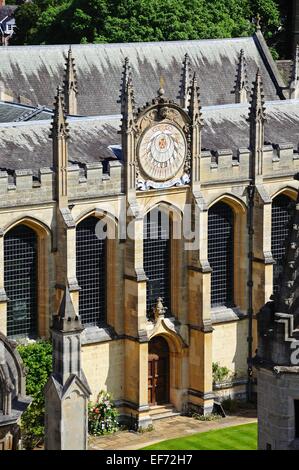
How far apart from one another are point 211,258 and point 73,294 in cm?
808

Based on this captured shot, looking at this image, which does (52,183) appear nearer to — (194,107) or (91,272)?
(91,272)

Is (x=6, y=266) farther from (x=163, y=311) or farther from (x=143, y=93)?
(x=143, y=93)

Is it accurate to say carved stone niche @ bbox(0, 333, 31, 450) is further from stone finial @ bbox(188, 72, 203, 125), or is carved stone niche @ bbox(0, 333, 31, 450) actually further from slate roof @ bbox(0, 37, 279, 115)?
slate roof @ bbox(0, 37, 279, 115)

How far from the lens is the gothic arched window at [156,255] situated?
68375mm

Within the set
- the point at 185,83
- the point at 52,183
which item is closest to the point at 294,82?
the point at 185,83

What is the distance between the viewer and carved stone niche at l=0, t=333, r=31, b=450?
1969 inches

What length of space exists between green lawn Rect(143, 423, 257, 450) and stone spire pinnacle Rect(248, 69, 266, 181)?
1105cm

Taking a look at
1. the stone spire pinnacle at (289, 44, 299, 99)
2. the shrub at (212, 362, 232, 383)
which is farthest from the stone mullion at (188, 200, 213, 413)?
the stone spire pinnacle at (289, 44, 299, 99)

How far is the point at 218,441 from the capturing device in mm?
65438

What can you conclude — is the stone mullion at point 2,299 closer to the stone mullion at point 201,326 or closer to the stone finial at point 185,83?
the stone mullion at point 201,326

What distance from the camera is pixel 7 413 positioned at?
51.0 meters

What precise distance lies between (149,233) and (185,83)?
680 inches

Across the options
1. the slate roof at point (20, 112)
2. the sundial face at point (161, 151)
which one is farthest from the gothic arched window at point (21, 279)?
the slate roof at point (20, 112)
